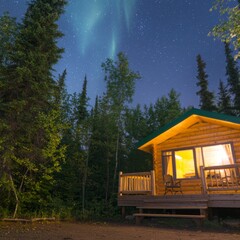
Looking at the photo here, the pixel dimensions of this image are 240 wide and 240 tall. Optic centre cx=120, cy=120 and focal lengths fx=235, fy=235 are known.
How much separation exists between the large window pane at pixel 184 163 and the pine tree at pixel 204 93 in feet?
58.1

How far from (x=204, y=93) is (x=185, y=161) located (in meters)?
19.5

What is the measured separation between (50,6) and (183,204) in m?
11.2

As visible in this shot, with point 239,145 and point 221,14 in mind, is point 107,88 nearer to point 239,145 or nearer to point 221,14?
point 239,145

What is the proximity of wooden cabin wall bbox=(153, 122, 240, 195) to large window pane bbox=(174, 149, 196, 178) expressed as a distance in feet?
1.24

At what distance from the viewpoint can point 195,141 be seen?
1195 centimetres

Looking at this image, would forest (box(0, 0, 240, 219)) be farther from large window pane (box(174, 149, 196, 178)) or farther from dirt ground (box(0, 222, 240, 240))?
large window pane (box(174, 149, 196, 178))

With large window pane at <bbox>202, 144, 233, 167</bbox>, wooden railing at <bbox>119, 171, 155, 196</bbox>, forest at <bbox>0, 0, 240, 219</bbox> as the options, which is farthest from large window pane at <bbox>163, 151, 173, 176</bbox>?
forest at <bbox>0, 0, 240, 219</bbox>

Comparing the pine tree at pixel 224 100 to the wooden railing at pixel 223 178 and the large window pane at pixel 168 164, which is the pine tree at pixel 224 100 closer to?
the large window pane at pixel 168 164

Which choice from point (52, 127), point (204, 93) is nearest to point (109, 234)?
point (52, 127)

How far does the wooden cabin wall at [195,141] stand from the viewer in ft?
35.9

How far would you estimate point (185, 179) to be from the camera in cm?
1177

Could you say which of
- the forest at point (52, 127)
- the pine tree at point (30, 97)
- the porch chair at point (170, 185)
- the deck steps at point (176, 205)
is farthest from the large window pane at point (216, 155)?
the pine tree at point (30, 97)

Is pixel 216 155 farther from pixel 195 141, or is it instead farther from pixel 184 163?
pixel 184 163

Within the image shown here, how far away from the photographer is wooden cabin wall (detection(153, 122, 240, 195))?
35.9 feet
